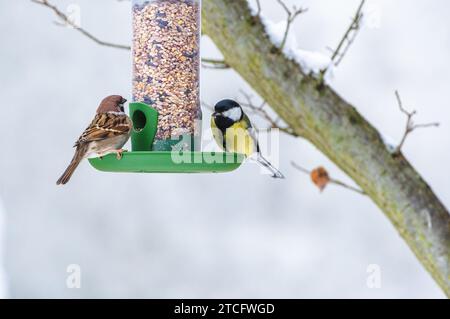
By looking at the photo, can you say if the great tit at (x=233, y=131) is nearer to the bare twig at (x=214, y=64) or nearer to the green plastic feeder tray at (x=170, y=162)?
the bare twig at (x=214, y=64)

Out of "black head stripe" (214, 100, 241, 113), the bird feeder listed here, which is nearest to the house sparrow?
the bird feeder

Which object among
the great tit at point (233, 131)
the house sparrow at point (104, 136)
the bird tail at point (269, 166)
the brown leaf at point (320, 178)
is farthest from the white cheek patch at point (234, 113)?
the house sparrow at point (104, 136)

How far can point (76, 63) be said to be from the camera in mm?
7082

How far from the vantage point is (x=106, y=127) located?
149 inches

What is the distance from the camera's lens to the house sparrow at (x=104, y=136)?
3697mm

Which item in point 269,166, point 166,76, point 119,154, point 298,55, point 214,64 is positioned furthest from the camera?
point 214,64

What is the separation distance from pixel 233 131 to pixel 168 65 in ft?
1.98

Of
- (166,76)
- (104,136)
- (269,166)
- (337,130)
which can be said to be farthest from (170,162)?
(337,130)

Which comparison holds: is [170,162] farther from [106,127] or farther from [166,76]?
[166,76]

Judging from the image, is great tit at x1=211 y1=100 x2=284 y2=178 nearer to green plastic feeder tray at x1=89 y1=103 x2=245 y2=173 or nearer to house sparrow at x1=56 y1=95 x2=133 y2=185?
house sparrow at x1=56 y1=95 x2=133 y2=185

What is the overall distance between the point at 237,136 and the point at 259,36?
0.58 metres

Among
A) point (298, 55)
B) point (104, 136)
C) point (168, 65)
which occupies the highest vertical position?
point (298, 55)
